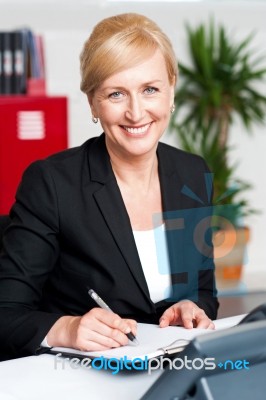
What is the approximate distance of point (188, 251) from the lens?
2021mm

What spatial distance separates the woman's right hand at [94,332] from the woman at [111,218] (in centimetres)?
7

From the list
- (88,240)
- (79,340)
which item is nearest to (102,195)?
(88,240)

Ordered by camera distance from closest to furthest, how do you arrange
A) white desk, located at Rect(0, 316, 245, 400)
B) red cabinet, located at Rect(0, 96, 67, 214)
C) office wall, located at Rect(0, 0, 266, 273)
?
white desk, located at Rect(0, 316, 245, 400)
red cabinet, located at Rect(0, 96, 67, 214)
office wall, located at Rect(0, 0, 266, 273)

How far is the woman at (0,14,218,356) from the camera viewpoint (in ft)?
5.75

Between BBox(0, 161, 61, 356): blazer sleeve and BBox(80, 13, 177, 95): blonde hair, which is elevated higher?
BBox(80, 13, 177, 95): blonde hair

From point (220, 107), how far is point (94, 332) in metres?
3.66

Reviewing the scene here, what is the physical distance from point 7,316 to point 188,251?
20.2 inches

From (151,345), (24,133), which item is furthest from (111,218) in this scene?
(24,133)

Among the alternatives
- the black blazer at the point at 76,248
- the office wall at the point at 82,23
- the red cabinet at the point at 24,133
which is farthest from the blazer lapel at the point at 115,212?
the office wall at the point at 82,23

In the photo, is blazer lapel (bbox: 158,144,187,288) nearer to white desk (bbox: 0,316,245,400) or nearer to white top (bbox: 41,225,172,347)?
white top (bbox: 41,225,172,347)

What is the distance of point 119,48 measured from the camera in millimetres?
1750

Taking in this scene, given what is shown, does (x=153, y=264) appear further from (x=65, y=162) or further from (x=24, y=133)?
(x=24, y=133)

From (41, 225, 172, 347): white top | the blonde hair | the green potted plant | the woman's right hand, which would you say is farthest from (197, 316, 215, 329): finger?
the green potted plant

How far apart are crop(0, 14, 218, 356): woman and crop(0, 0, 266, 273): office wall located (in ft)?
9.74
